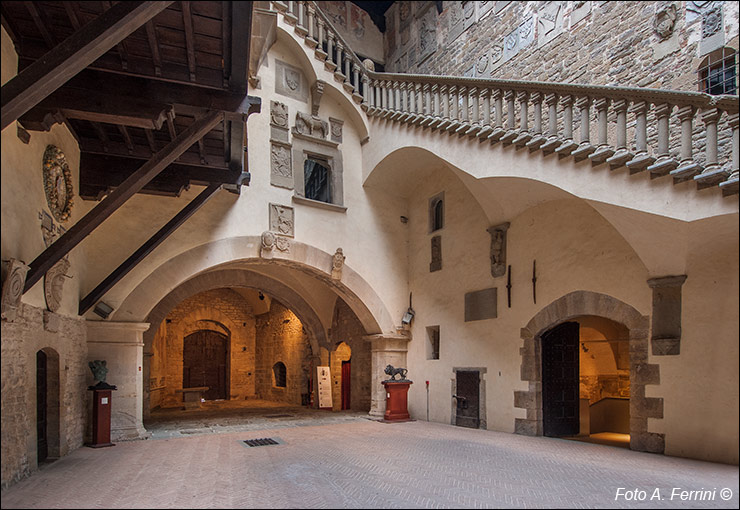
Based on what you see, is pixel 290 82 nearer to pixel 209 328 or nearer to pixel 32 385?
pixel 32 385

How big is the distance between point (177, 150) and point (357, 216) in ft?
20.0

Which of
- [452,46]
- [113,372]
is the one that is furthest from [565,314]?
[452,46]

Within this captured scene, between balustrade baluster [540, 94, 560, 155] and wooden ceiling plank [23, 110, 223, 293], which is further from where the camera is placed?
balustrade baluster [540, 94, 560, 155]

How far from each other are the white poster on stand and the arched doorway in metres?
7.96

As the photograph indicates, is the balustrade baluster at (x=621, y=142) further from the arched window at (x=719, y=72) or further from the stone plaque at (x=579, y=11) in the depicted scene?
the stone plaque at (x=579, y=11)

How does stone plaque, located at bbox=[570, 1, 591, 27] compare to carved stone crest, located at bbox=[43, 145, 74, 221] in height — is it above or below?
above

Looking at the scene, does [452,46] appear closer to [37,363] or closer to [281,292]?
[281,292]

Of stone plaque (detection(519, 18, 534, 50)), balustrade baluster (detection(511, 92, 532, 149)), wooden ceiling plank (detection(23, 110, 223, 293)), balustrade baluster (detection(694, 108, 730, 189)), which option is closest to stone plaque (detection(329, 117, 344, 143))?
stone plaque (detection(519, 18, 534, 50))

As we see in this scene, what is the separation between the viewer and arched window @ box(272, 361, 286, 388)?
61.1 feet

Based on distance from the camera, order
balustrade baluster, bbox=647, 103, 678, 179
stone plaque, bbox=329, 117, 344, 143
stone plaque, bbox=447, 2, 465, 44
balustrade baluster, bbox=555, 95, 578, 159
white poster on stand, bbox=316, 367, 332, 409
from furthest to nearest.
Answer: stone plaque, bbox=447, 2, 465, 44 < white poster on stand, bbox=316, 367, 332, 409 < stone plaque, bbox=329, 117, 344, 143 < balustrade baluster, bbox=555, 95, 578, 159 < balustrade baluster, bbox=647, 103, 678, 179

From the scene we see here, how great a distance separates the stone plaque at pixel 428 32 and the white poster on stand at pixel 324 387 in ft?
32.4

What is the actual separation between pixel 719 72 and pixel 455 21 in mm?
8205

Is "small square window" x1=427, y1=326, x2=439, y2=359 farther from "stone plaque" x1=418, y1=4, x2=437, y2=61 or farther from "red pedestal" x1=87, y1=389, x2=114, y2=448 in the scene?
"stone plaque" x1=418, y1=4, x2=437, y2=61

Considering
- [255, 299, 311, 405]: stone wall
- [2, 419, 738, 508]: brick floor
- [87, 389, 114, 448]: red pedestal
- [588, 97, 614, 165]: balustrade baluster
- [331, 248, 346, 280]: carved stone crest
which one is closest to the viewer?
[2, 419, 738, 508]: brick floor
